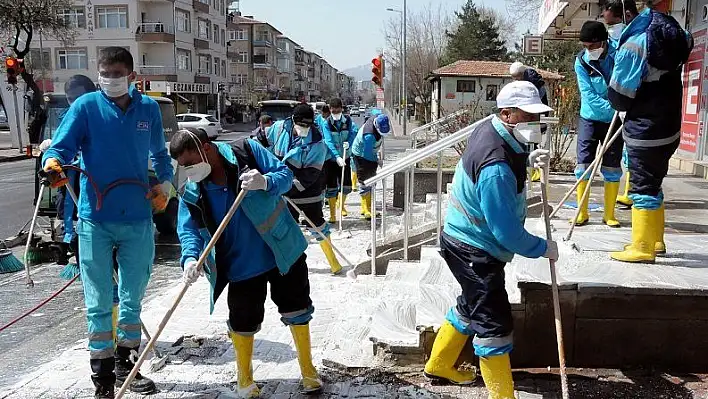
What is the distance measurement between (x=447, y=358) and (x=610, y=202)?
10.0 ft

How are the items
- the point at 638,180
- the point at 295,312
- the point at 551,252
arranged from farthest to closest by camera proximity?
the point at 638,180
the point at 295,312
the point at 551,252

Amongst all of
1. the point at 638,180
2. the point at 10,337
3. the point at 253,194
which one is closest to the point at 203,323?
the point at 10,337

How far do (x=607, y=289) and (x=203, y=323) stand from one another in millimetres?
3172

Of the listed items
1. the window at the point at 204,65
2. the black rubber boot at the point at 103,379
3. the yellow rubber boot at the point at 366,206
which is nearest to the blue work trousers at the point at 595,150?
the black rubber boot at the point at 103,379

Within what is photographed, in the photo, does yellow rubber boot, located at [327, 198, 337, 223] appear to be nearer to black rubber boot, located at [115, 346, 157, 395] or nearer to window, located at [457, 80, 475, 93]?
black rubber boot, located at [115, 346, 157, 395]

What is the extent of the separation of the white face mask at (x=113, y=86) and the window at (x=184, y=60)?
4843 cm

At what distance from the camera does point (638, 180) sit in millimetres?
4285

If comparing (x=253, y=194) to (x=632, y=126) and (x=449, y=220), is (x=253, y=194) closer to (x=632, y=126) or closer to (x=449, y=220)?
(x=449, y=220)

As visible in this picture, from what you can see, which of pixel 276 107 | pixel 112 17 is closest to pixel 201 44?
pixel 112 17

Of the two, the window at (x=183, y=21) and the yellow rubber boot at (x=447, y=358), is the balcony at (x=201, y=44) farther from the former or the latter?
the yellow rubber boot at (x=447, y=358)

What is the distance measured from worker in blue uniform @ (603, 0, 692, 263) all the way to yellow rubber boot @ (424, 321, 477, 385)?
153cm

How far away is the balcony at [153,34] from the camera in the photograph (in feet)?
154

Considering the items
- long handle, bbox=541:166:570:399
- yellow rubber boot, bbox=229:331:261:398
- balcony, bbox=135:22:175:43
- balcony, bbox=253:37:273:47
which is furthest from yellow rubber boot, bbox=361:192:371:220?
balcony, bbox=253:37:273:47

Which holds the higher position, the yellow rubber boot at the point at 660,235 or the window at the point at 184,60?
the window at the point at 184,60
